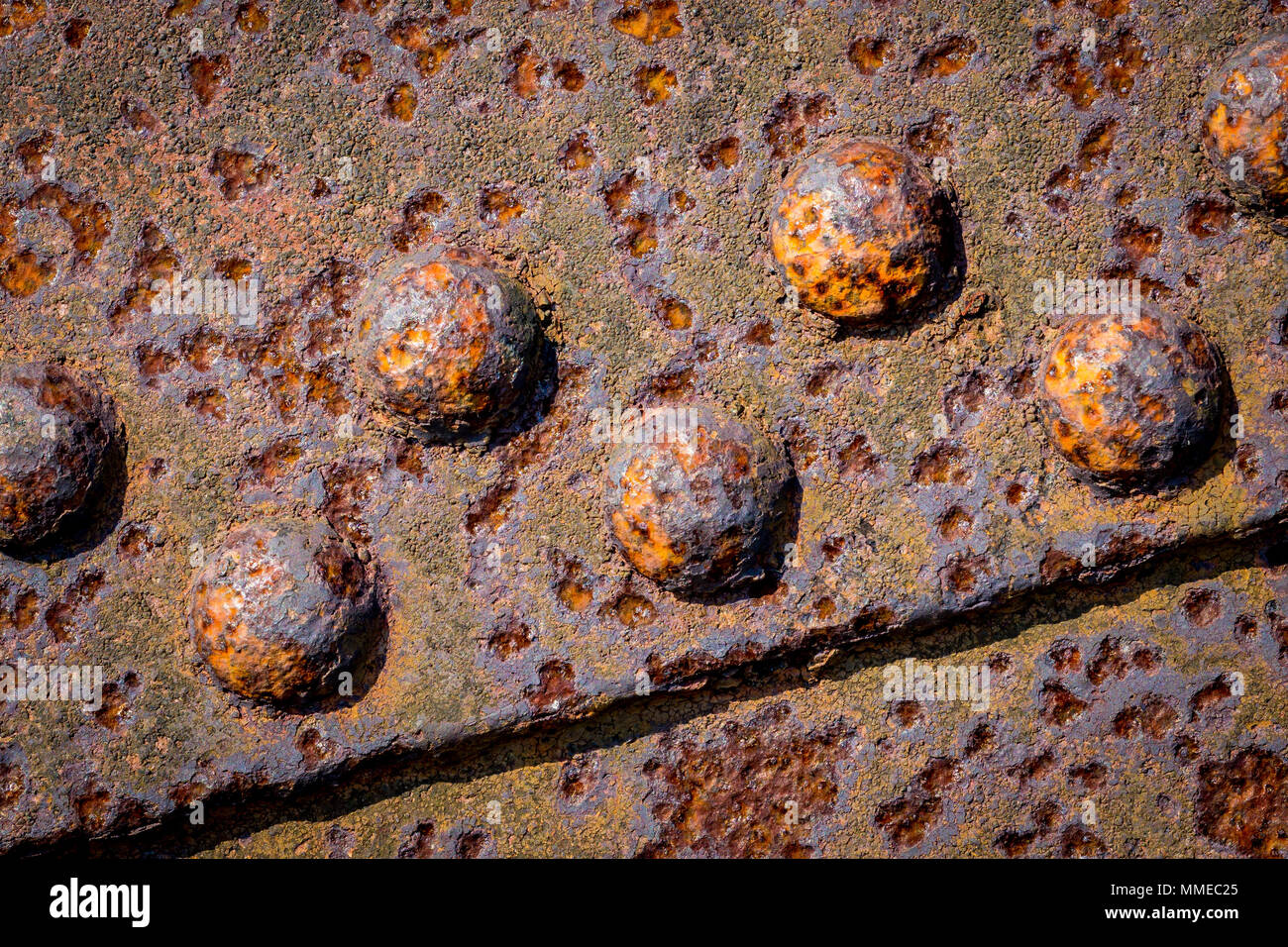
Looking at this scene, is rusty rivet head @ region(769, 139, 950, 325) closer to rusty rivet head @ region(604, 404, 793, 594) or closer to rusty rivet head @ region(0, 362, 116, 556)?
rusty rivet head @ region(604, 404, 793, 594)

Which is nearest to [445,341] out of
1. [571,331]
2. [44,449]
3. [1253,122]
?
[571,331]

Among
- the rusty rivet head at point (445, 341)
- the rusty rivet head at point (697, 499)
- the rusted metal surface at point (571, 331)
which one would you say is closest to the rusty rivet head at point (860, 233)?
the rusted metal surface at point (571, 331)

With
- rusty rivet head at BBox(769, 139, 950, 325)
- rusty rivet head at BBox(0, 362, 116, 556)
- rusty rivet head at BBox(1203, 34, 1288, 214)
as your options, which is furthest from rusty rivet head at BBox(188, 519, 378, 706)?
rusty rivet head at BBox(1203, 34, 1288, 214)

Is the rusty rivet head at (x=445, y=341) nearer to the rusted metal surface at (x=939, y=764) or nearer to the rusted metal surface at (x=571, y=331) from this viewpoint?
the rusted metal surface at (x=571, y=331)

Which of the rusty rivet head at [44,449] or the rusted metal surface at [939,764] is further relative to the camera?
the rusted metal surface at [939,764]

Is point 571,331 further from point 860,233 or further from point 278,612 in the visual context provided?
point 278,612

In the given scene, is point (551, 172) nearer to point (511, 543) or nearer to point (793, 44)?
point (793, 44)
